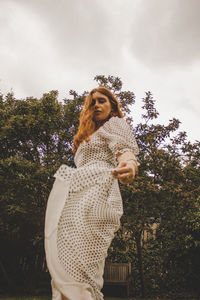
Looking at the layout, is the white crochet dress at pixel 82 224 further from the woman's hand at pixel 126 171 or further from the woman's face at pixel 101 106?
the woman's face at pixel 101 106

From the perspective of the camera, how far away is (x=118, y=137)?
1.80 meters

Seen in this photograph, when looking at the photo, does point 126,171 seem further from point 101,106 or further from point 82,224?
point 101,106

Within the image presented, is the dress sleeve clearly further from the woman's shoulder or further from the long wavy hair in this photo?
the long wavy hair

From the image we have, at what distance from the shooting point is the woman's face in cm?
216

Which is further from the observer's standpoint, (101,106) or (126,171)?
(101,106)

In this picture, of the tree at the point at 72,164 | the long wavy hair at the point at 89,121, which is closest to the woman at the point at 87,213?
the long wavy hair at the point at 89,121

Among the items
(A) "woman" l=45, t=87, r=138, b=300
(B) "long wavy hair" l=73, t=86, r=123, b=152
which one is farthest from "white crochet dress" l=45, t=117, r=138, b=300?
(B) "long wavy hair" l=73, t=86, r=123, b=152

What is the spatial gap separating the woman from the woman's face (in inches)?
9.9

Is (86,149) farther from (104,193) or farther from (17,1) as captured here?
(17,1)

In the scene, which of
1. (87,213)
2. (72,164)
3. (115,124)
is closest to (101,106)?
(115,124)

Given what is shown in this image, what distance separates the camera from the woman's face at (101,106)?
216cm

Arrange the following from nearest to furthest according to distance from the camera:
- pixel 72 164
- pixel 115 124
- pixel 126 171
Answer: pixel 126 171 < pixel 115 124 < pixel 72 164

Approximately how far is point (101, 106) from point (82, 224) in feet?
3.29

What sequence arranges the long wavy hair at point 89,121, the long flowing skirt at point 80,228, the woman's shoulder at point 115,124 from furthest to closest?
1. the long wavy hair at point 89,121
2. the woman's shoulder at point 115,124
3. the long flowing skirt at point 80,228
